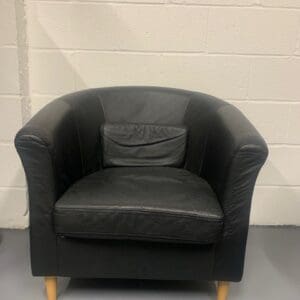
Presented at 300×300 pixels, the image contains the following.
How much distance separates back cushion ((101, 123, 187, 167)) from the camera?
1979mm

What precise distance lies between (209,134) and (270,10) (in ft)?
2.42

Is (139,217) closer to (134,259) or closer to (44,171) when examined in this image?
(134,259)

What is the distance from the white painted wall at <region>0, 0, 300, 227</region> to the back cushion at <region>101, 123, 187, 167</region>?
32 centimetres

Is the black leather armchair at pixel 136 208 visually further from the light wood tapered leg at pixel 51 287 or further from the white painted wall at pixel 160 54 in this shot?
the white painted wall at pixel 160 54

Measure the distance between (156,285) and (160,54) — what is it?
3.61ft

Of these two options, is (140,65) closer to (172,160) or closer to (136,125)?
(136,125)

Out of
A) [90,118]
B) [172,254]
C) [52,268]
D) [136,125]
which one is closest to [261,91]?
[136,125]

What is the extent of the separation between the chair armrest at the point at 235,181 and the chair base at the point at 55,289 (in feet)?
0.19

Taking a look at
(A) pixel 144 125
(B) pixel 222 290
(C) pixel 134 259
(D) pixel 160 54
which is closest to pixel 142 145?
(A) pixel 144 125

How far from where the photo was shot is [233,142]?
152cm

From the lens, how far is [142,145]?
1994 millimetres

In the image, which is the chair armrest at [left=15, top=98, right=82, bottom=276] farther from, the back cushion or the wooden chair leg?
the wooden chair leg

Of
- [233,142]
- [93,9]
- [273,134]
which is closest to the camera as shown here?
[233,142]

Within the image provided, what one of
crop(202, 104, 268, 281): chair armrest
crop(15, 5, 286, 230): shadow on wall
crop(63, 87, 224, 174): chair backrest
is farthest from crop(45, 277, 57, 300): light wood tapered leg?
crop(15, 5, 286, 230): shadow on wall
